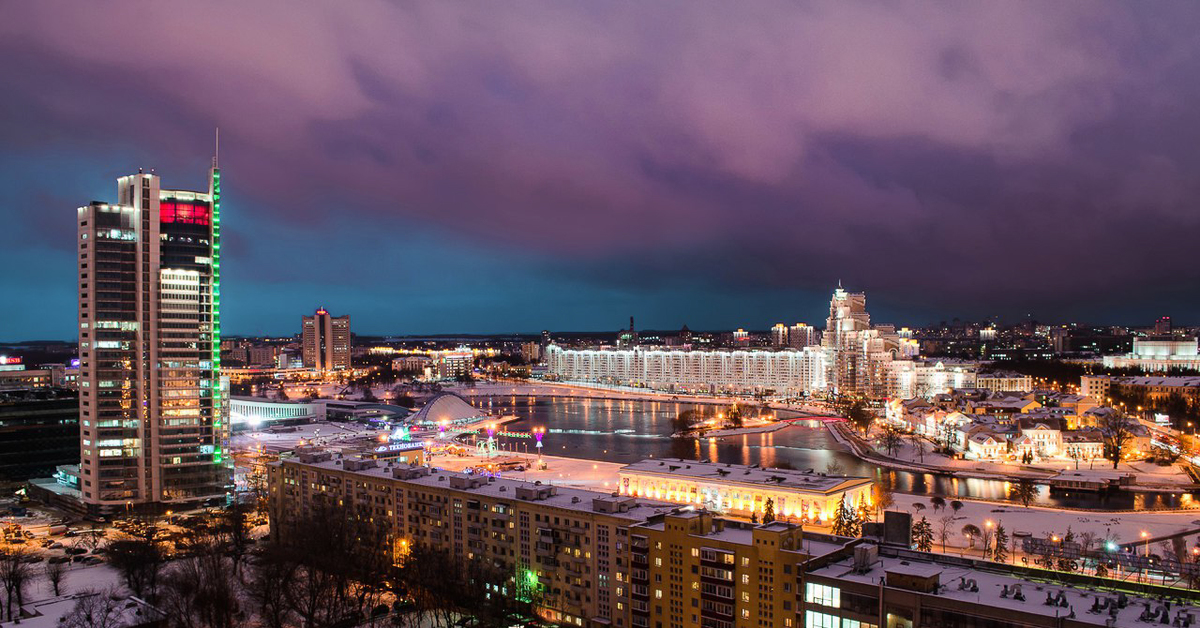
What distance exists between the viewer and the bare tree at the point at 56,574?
10883mm

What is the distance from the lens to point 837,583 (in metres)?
7.71

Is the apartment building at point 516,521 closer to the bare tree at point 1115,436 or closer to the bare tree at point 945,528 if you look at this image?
the bare tree at point 945,528

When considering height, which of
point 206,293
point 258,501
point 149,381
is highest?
point 206,293

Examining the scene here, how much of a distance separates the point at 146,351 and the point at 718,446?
15.9 m

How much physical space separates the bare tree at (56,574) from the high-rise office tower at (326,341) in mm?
56057

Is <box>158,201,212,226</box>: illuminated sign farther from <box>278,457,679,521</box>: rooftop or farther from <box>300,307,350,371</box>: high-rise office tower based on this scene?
<box>300,307,350,371</box>: high-rise office tower

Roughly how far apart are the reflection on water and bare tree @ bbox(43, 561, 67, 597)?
12.7 m

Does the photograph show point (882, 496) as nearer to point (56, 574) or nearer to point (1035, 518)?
point (1035, 518)

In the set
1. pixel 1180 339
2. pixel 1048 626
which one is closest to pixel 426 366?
pixel 1180 339

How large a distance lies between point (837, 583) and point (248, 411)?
103ft

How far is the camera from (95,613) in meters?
9.27

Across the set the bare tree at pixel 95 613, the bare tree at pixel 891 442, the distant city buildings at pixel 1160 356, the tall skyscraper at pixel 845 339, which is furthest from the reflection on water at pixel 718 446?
the distant city buildings at pixel 1160 356

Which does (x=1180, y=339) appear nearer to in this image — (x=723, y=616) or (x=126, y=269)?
(x=723, y=616)

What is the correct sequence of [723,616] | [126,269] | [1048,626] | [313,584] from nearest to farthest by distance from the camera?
[1048,626] < [723,616] < [313,584] < [126,269]
